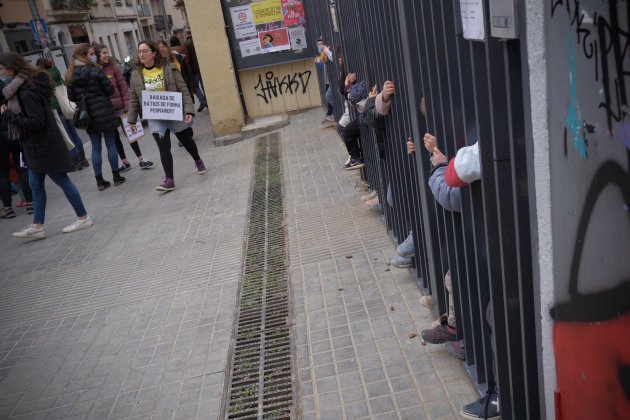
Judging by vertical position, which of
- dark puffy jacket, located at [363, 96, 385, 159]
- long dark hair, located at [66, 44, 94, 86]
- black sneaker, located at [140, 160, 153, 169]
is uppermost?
long dark hair, located at [66, 44, 94, 86]

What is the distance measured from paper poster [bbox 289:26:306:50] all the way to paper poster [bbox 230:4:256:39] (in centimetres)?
70

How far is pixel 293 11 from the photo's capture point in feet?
35.7

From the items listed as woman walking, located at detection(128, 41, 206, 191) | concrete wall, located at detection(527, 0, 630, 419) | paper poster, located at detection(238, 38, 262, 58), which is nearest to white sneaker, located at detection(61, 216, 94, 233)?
woman walking, located at detection(128, 41, 206, 191)

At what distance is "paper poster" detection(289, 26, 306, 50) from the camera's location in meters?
11.0

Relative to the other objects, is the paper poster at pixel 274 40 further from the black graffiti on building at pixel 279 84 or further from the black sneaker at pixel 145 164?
the black sneaker at pixel 145 164

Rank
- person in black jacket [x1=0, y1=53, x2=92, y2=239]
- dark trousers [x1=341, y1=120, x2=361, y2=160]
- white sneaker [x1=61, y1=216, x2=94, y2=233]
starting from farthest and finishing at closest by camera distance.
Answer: white sneaker [x1=61, y1=216, x2=94, y2=233]
person in black jacket [x1=0, y1=53, x2=92, y2=239]
dark trousers [x1=341, y1=120, x2=361, y2=160]

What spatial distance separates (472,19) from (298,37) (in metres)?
9.43

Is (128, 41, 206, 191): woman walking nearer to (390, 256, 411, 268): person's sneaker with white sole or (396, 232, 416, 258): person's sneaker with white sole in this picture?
(390, 256, 411, 268): person's sneaker with white sole

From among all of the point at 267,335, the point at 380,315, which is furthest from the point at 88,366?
the point at 380,315

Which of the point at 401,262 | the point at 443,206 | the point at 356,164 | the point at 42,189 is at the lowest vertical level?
the point at 401,262

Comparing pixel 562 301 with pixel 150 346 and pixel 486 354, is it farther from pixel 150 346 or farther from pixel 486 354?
pixel 150 346

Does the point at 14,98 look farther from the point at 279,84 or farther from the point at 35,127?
the point at 279,84

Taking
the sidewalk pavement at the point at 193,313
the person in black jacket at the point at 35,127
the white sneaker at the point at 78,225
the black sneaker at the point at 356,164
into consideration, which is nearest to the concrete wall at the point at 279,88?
the sidewalk pavement at the point at 193,313

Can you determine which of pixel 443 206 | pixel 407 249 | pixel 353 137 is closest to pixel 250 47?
pixel 353 137
